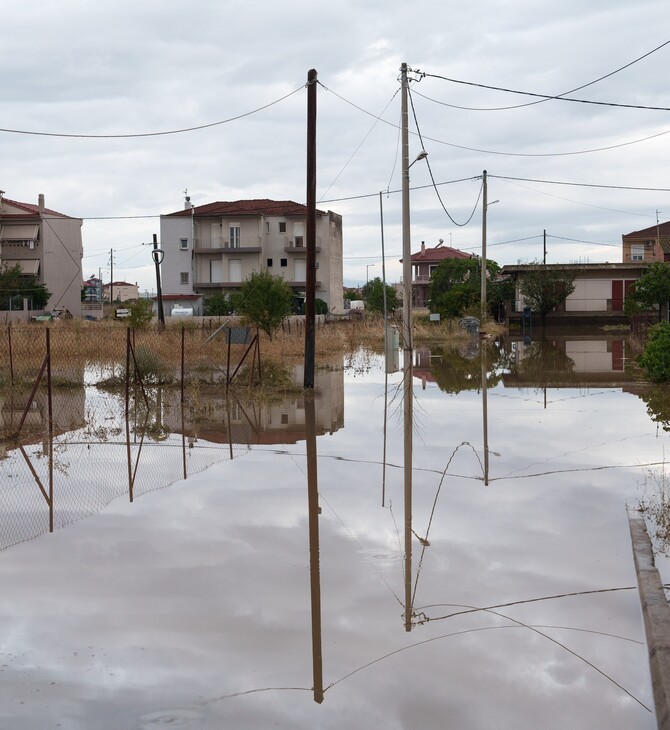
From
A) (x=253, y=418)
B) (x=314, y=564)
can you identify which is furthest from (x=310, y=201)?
(x=314, y=564)

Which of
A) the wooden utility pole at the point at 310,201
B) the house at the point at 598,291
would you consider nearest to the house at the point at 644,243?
the house at the point at 598,291

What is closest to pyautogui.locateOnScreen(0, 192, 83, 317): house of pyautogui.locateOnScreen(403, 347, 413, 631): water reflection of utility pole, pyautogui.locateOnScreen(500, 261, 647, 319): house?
→ pyautogui.locateOnScreen(500, 261, 647, 319): house

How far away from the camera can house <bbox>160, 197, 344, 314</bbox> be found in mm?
76750

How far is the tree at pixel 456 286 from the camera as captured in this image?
2461 inches

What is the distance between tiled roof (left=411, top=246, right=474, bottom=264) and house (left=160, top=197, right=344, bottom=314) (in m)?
37.0

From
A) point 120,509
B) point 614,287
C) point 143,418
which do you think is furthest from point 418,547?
point 614,287

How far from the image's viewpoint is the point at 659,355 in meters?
23.7

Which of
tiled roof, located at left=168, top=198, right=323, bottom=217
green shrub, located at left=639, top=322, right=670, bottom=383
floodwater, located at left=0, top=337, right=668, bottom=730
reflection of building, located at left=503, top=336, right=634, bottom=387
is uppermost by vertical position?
tiled roof, located at left=168, top=198, right=323, bottom=217

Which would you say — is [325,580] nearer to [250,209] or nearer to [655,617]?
[655,617]

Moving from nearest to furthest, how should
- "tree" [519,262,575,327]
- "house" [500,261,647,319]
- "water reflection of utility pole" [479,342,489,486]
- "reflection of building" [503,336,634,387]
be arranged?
"water reflection of utility pole" [479,342,489,486] → "reflection of building" [503,336,634,387] → "tree" [519,262,575,327] → "house" [500,261,647,319]

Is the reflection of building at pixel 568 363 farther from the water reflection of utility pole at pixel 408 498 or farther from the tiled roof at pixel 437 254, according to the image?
the tiled roof at pixel 437 254

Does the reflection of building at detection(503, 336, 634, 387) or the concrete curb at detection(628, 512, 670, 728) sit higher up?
the reflection of building at detection(503, 336, 634, 387)

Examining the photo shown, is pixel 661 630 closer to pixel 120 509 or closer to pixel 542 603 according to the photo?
pixel 542 603

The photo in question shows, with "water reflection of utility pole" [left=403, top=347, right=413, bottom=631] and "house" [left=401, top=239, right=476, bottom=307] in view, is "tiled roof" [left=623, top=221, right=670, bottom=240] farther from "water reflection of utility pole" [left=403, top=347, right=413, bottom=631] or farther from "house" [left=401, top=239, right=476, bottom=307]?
"water reflection of utility pole" [left=403, top=347, right=413, bottom=631]
